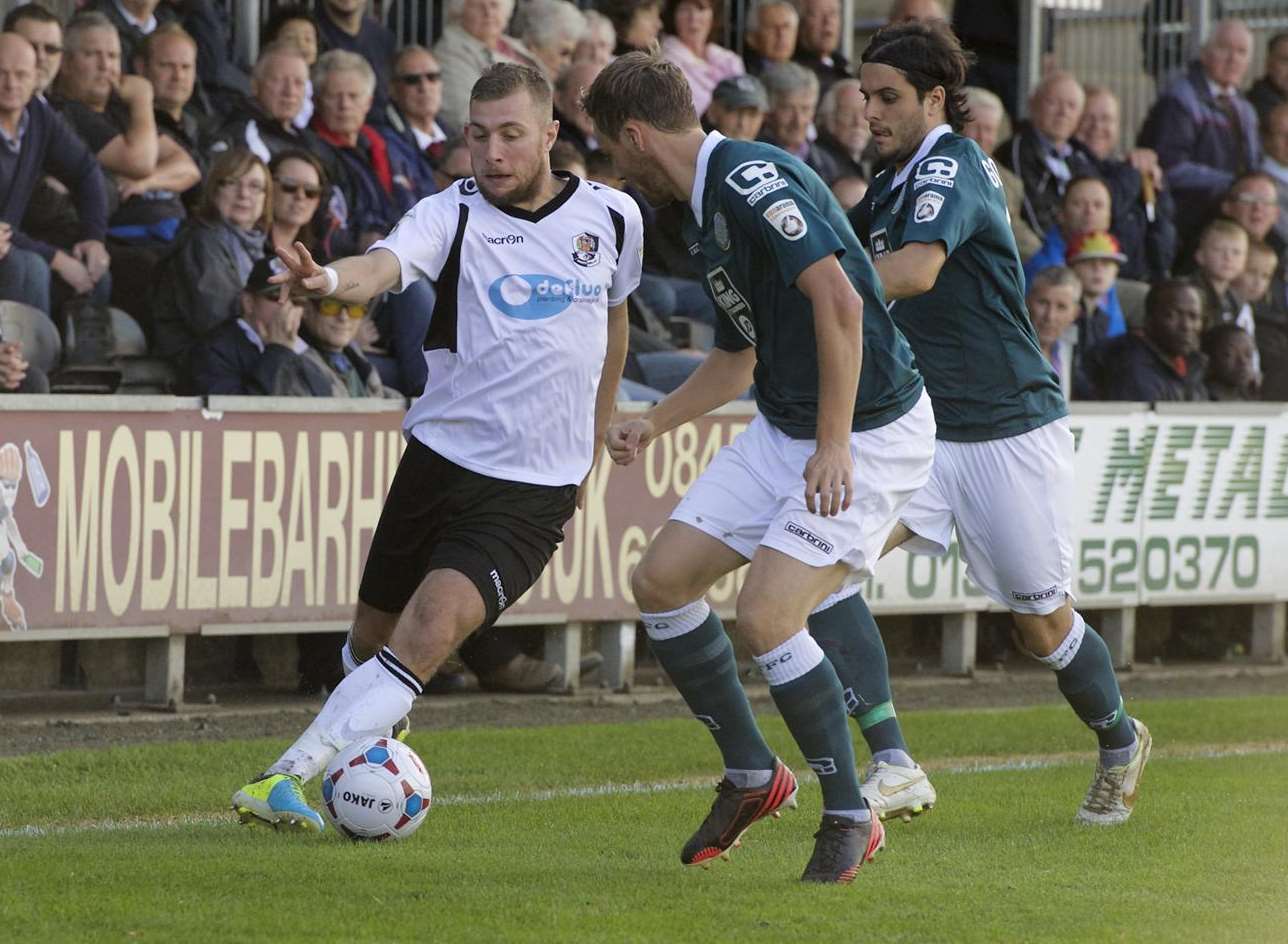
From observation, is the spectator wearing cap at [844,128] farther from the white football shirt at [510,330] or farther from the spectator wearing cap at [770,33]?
the white football shirt at [510,330]

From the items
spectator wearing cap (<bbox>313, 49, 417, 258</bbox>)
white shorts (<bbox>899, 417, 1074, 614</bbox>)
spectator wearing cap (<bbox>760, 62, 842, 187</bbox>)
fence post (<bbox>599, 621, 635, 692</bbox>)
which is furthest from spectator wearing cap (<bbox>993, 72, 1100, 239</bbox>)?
white shorts (<bbox>899, 417, 1074, 614</bbox>)

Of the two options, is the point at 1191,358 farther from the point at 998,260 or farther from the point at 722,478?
the point at 722,478

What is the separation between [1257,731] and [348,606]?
14.1 ft

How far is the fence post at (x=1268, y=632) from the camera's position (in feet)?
44.0

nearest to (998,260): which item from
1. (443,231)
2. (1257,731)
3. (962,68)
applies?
(962,68)

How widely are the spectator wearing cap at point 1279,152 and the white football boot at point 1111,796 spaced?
9715 millimetres

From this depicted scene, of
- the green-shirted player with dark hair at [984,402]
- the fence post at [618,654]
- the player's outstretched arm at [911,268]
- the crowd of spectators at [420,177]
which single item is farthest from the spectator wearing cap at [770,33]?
the player's outstretched arm at [911,268]

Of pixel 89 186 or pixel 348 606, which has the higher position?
pixel 89 186

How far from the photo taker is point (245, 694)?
10219mm

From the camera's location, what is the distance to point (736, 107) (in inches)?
493

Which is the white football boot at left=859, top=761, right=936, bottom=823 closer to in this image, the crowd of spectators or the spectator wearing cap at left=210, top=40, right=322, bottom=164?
the crowd of spectators

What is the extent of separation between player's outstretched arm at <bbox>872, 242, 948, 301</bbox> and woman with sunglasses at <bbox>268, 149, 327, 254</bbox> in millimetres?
4710

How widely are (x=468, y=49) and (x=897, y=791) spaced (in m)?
6.89

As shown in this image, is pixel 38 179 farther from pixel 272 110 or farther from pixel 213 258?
pixel 272 110
